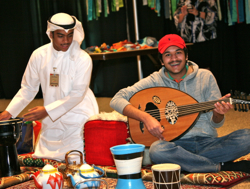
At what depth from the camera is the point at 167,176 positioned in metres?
1.38

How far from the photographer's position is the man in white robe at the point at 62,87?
308cm

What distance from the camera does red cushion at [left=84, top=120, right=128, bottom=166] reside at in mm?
2711

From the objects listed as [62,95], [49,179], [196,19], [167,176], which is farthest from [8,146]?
[196,19]

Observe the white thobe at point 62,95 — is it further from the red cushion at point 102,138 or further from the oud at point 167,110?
the oud at point 167,110

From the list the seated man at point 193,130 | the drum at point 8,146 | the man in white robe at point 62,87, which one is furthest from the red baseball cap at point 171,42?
the drum at point 8,146

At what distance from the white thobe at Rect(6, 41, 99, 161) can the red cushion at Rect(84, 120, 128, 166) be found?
8.2 inches

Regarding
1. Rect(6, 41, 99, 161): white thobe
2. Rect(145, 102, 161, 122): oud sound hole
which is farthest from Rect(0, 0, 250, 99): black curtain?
Rect(145, 102, 161, 122): oud sound hole

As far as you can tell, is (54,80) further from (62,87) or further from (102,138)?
(102,138)

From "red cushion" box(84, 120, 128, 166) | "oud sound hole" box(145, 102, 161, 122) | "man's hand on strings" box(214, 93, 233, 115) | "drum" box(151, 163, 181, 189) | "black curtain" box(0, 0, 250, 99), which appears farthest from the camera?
"black curtain" box(0, 0, 250, 99)

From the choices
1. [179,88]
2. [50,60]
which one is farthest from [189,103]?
[50,60]

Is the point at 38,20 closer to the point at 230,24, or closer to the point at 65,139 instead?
the point at 230,24

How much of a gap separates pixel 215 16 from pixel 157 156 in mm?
3768

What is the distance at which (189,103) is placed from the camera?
2367mm

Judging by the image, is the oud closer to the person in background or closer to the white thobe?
the white thobe
